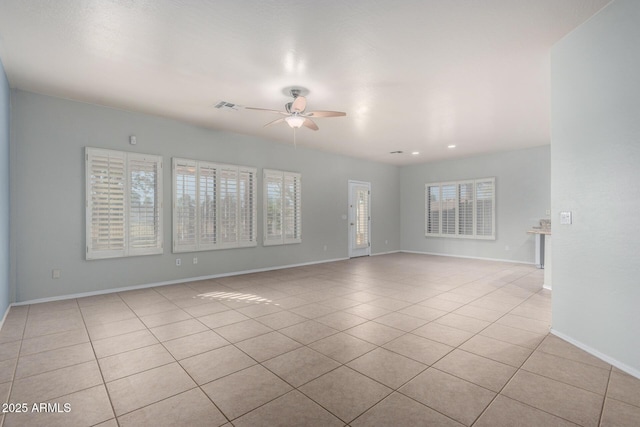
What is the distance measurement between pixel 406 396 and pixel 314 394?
0.62 meters

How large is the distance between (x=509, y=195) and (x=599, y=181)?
584 centimetres

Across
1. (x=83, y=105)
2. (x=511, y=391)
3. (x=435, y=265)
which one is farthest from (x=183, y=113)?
(x=435, y=265)

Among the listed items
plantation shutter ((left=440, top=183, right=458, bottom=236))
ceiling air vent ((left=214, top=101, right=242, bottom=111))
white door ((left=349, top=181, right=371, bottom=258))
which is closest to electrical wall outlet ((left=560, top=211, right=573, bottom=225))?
ceiling air vent ((left=214, top=101, right=242, bottom=111))

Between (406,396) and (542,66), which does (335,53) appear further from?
(406,396)

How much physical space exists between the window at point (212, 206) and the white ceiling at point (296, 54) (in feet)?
3.58

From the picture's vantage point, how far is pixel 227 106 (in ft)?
15.0

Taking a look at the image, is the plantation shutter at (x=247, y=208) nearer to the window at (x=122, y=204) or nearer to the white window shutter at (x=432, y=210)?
the window at (x=122, y=204)

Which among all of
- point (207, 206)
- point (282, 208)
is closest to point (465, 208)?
point (282, 208)

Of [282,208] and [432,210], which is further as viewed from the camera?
[432,210]

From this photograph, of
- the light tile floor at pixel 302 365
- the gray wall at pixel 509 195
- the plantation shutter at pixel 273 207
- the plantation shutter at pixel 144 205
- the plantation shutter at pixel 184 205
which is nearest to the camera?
the light tile floor at pixel 302 365

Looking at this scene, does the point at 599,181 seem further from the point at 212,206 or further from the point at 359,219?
the point at 359,219

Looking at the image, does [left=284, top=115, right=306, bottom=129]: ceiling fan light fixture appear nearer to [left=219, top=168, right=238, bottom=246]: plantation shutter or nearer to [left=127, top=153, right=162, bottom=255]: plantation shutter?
[left=219, top=168, right=238, bottom=246]: plantation shutter

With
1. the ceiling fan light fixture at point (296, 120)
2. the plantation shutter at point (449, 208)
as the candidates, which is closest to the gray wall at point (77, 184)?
the ceiling fan light fixture at point (296, 120)

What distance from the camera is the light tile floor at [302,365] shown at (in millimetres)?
1921
